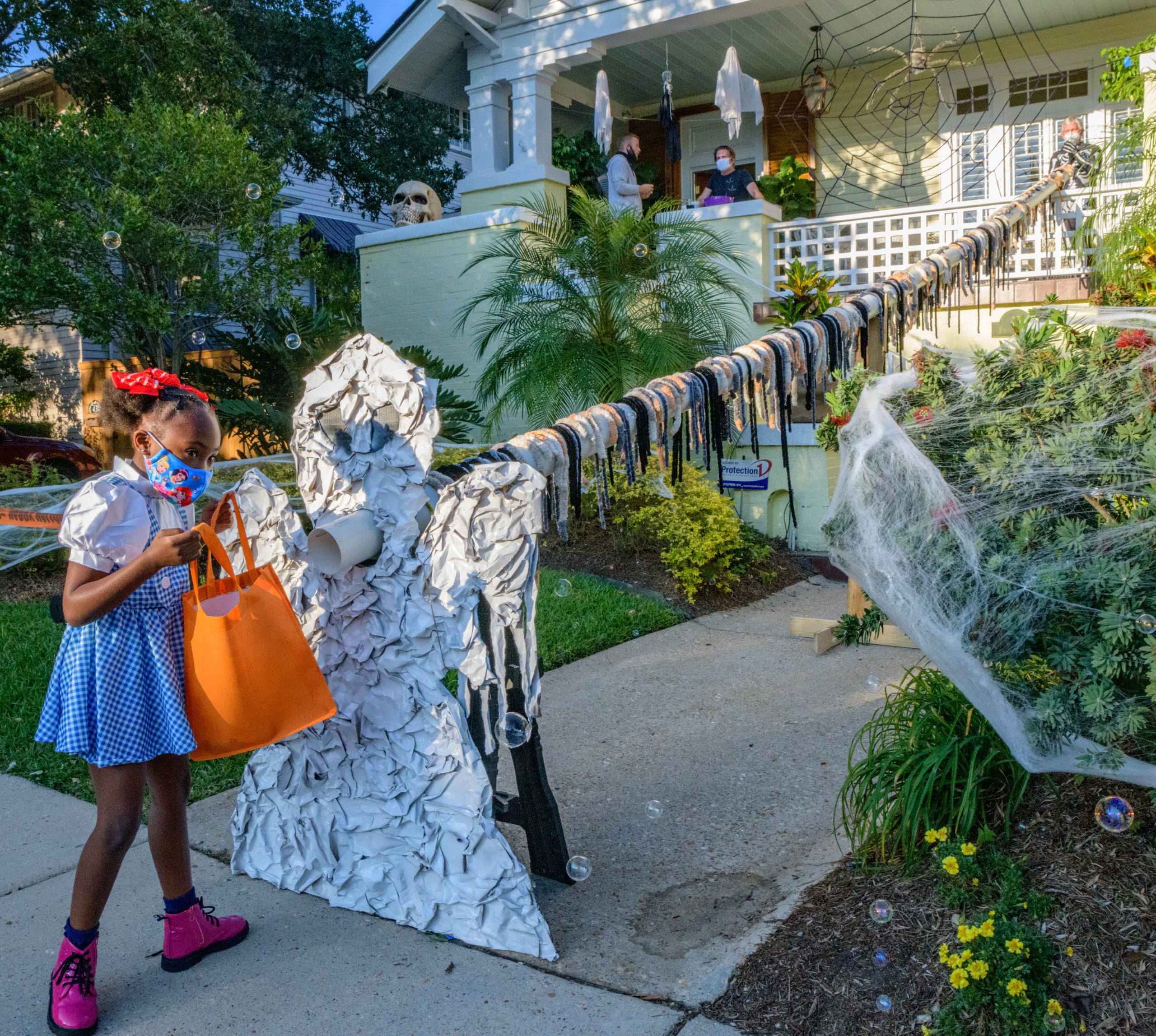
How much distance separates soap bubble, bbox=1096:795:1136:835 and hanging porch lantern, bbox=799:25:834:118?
10.3 meters

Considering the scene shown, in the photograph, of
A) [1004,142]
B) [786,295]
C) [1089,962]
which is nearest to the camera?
[1089,962]

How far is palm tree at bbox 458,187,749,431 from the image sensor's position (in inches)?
303

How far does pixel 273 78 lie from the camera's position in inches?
711

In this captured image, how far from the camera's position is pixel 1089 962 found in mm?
2373

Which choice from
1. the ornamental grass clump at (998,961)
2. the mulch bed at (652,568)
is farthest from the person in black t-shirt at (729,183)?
the ornamental grass clump at (998,961)

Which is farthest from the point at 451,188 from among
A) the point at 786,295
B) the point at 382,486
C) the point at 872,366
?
the point at 382,486

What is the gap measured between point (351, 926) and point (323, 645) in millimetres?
841

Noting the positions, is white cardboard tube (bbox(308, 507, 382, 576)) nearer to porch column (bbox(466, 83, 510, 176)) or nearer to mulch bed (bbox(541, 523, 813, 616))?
mulch bed (bbox(541, 523, 813, 616))

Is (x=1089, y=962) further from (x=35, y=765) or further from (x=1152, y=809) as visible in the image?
(x=35, y=765)

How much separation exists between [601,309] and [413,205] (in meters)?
4.58

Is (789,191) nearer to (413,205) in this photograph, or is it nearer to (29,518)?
(413,205)

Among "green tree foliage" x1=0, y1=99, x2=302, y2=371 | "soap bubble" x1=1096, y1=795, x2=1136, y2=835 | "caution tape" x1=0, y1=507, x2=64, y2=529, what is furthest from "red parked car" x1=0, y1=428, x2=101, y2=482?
"soap bubble" x1=1096, y1=795, x2=1136, y2=835

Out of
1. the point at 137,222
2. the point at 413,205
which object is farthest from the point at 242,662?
the point at 413,205

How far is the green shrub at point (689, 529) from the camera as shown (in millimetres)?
6902
